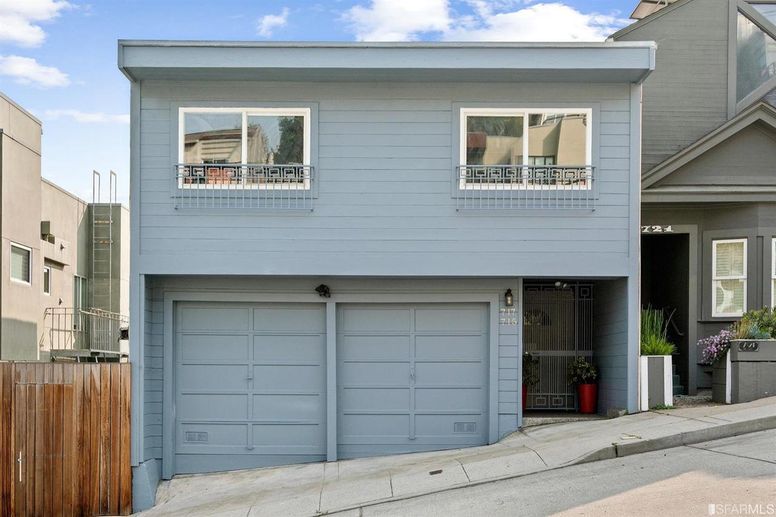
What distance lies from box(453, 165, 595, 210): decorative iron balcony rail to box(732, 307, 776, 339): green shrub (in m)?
2.85

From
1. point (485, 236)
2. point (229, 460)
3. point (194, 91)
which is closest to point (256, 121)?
point (194, 91)

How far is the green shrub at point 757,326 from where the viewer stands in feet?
41.0

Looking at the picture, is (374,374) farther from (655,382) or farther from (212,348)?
(655,382)

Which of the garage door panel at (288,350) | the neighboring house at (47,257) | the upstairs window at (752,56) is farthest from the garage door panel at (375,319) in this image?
the upstairs window at (752,56)

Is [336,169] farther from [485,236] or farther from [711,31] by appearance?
[711,31]

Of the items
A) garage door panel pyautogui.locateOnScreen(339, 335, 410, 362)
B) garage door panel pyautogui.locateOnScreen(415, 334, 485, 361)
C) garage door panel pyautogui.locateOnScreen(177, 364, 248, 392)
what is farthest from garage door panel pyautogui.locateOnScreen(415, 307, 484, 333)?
garage door panel pyautogui.locateOnScreen(177, 364, 248, 392)

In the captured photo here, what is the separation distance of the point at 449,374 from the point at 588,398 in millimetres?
2310

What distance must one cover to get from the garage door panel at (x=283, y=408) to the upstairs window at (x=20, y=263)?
8451 millimetres

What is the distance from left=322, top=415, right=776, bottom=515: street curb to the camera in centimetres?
1008

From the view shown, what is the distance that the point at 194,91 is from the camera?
12367 millimetres

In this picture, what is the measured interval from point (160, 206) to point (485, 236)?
14.8ft

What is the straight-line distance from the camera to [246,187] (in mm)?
12352

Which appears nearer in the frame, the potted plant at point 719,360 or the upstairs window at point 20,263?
the potted plant at point 719,360

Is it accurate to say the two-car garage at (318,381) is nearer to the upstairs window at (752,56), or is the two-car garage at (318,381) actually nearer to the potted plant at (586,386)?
the potted plant at (586,386)
